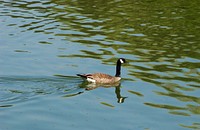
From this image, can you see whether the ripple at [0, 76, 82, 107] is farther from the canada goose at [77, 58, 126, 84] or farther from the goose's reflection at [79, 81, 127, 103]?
the canada goose at [77, 58, 126, 84]

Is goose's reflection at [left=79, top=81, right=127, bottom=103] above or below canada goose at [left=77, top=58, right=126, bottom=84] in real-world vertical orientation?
below

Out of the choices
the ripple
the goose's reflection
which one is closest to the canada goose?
the goose's reflection

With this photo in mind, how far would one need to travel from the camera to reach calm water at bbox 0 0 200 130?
19.9 m

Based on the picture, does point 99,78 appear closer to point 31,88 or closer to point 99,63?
point 31,88

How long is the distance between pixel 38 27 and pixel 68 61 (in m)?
6.89

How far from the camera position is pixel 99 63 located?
26.5 m

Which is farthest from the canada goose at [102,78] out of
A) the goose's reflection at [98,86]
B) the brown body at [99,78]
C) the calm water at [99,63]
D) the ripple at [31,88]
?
the ripple at [31,88]

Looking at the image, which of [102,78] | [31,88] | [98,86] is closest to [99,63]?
[98,86]

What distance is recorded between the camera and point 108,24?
3394cm

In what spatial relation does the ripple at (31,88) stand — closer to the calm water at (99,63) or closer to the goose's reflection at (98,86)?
the calm water at (99,63)

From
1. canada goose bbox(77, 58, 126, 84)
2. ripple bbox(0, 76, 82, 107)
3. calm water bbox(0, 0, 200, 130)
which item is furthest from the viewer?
canada goose bbox(77, 58, 126, 84)

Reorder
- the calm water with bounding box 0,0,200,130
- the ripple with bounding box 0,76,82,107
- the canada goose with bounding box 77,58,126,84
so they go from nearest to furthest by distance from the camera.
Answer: the calm water with bounding box 0,0,200,130
the ripple with bounding box 0,76,82,107
the canada goose with bounding box 77,58,126,84

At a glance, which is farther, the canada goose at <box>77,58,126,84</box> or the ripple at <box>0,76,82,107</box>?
the canada goose at <box>77,58,126,84</box>

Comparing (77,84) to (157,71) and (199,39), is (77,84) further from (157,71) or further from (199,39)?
(199,39)
